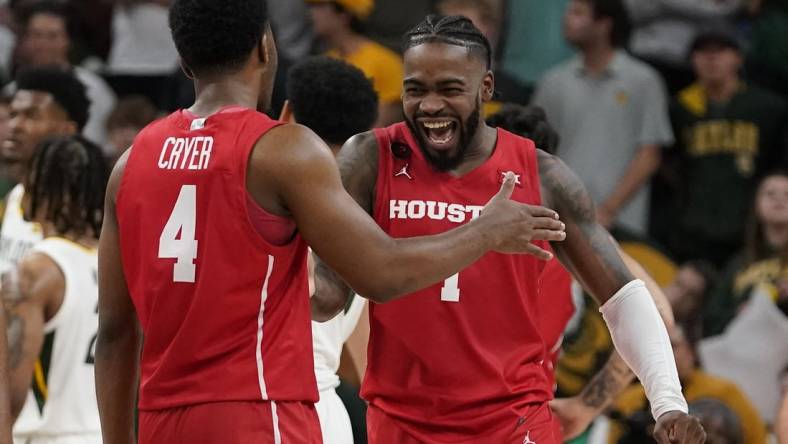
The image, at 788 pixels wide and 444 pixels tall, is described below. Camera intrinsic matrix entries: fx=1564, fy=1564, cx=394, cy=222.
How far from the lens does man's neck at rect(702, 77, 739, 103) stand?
10.2 m

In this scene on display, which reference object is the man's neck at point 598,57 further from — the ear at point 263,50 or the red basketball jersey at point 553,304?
the ear at point 263,50

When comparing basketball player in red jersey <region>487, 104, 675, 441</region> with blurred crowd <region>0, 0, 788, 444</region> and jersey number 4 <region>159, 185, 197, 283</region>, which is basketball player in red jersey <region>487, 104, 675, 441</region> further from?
blurred crowd <region>0, 0, 788, 444</region>

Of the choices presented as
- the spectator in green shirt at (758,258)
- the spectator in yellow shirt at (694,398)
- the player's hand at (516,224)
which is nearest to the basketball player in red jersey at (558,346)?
the player's hand at (516,224)

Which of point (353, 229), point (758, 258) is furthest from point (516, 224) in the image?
point (758, 258)

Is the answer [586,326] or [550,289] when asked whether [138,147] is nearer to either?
[550,289]

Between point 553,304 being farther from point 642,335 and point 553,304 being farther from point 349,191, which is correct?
point 349,191

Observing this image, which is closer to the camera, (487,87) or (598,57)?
(487,87)

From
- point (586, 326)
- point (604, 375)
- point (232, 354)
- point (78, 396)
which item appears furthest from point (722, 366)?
point (232, 354)

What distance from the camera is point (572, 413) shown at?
5754 millimetres

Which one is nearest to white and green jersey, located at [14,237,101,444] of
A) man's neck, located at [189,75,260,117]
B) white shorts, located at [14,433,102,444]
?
white shorts, located at [14,433,102,444]

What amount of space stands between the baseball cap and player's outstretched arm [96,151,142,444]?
5.87m

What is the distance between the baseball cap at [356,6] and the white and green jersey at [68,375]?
168 inches

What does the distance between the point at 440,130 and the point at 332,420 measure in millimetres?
1457

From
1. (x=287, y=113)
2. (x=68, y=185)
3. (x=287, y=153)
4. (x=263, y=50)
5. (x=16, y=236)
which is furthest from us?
(x=16, y=236)
